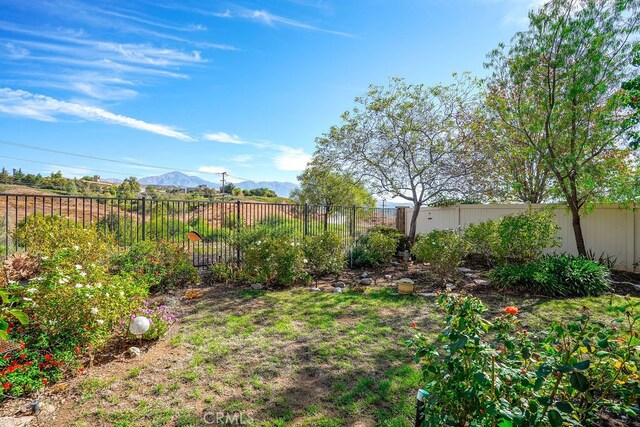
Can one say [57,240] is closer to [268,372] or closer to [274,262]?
[274,262]

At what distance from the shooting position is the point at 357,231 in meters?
9.59

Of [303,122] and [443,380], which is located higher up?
[303,122]

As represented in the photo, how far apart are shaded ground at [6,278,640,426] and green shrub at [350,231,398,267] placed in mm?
3516

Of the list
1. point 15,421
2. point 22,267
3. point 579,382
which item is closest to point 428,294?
point 579,382

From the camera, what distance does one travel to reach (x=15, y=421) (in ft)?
6.70

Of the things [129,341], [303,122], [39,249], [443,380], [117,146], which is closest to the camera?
[443,380]

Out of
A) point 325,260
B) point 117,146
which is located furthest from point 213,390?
point 117,146

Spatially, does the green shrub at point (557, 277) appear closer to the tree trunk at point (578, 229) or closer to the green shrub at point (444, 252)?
the green shrub at point (444, 252)

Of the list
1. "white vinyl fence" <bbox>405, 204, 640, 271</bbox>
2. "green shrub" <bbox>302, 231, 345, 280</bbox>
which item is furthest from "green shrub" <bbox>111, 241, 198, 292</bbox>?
"white vinyl fence" <bbox>405, 204, 640, 271</bbox>

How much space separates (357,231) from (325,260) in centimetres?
310

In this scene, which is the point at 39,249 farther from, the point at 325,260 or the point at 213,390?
the point at 325,260

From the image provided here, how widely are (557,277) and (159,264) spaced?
735 cm

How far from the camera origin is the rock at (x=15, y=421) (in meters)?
2.00

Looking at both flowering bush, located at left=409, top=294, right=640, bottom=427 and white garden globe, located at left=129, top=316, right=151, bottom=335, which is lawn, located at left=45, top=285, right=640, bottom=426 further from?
flowering bush, located at left=409, top=294, right=640, bottom=427
